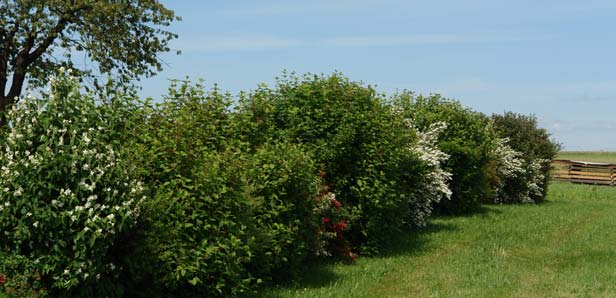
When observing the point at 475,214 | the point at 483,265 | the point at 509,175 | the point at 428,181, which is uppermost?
the point at 509,175

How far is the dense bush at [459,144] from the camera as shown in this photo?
24.6 m

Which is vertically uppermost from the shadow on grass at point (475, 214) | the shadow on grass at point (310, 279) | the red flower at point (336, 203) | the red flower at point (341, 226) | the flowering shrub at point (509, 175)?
the flowering shrub at point (509, 175)

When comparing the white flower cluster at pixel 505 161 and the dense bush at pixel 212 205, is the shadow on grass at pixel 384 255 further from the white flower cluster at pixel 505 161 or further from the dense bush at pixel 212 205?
the white flower cluster at pixel 505 161

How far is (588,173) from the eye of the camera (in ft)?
172

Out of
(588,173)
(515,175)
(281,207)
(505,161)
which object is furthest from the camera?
(588,173)

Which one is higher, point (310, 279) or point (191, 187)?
point (191, 187)

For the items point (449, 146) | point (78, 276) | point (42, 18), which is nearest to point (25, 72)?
point (42, 18)

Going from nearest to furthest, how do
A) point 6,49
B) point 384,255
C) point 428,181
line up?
point 384,255
point 428,181
point 6,49

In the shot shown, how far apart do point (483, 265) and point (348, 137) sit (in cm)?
375

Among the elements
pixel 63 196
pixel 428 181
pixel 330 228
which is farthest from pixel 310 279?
pixel 428 181

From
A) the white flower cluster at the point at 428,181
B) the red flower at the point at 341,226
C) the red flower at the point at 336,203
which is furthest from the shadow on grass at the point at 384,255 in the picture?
the red flower at the point at 336,203

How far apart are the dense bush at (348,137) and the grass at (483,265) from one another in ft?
3.24

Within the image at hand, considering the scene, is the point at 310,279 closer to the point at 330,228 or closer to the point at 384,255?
the point at 330,228

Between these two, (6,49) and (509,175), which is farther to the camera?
(6,49)
